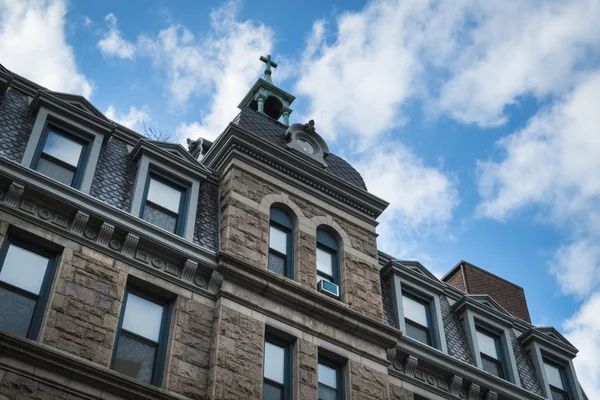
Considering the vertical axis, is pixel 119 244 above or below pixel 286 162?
below

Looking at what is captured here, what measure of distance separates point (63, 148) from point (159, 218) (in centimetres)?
270

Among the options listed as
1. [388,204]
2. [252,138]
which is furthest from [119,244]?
[388,204]

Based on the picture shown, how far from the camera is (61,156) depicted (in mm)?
19859

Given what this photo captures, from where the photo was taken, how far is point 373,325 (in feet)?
68.6

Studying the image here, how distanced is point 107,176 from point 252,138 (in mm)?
4097

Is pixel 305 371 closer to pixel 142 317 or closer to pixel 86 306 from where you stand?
pixel 142 317

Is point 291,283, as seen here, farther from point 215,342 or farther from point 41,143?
point 41,143

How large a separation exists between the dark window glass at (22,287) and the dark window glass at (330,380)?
6.34 metres

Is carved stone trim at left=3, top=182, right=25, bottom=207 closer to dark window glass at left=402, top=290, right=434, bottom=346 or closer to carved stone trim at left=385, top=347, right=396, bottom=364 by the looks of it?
carved stone trim at left=385, top=347, right=396, bottom=364

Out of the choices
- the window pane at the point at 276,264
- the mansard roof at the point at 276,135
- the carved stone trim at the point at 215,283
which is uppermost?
the mansard roof at the point at 276,135

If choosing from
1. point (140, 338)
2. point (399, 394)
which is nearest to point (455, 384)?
point (399, 394)

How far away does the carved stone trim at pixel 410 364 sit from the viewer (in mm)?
21594

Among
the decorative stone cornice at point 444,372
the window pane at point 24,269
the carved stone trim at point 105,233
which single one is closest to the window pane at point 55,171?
the carved stone trim at point 105,233

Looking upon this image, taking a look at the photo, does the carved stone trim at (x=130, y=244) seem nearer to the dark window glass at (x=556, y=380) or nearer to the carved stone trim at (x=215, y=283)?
the carved stone trim at (x=215, y=283)
